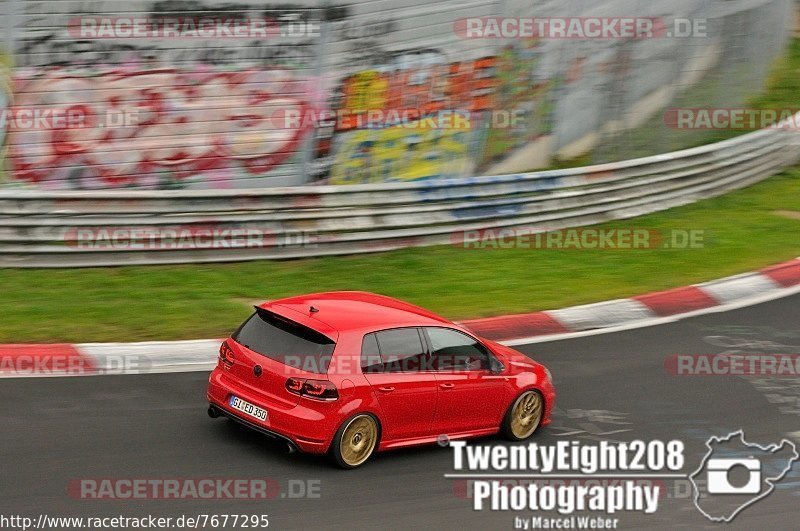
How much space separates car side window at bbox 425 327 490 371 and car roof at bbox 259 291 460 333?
93 mm

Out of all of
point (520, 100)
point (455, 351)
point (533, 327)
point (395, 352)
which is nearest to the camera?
point (395, 352)

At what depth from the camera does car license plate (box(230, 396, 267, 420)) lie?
8.56m

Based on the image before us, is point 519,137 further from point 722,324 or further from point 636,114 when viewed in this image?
point 722,324

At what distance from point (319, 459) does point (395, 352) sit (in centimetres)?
104

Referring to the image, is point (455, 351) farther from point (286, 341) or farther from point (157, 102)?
point (157, 102)

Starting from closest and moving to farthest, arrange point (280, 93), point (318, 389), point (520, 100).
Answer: point (318, 389), point (280, 93), point (520, 100)

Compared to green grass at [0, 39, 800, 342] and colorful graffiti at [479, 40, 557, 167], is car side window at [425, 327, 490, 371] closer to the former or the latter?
green grass at [0, 39, 800, 342]

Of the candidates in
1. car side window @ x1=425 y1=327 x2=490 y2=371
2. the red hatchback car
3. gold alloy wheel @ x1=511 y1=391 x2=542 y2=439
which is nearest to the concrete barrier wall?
the red hatchback car

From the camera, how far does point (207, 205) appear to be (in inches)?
535

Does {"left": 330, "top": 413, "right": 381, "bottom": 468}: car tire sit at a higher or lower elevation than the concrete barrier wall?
lower

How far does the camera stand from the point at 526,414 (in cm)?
981

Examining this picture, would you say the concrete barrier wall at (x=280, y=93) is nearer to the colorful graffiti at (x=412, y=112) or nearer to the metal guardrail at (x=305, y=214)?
the colorful graffiti at (x=412, y=112)

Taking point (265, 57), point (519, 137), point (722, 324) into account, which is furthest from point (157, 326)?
point (519, 137)

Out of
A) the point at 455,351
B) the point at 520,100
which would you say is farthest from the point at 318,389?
the point at 520,100
